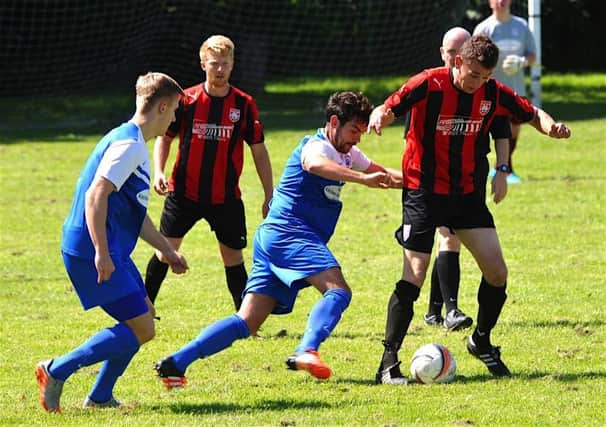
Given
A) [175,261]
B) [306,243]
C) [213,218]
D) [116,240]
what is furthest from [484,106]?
[116,240]

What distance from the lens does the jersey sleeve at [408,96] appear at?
6414mm

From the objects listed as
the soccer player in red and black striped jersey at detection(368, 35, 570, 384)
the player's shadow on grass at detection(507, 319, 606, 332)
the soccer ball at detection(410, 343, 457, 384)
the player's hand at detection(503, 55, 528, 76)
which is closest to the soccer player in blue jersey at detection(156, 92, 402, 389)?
the soccer player in red and black striped jersey at detection(368, 35, 570, 384)

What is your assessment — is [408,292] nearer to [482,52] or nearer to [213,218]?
[482,52]

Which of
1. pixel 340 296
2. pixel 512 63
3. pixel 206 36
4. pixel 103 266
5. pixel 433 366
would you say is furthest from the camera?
pixel 206 36

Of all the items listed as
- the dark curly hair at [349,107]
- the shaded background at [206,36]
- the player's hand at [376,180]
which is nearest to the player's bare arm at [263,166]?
the dark curly hair at [349,107]

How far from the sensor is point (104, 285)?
5.58m

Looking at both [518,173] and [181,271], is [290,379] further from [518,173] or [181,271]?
[518,173]

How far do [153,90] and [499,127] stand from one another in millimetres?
2368

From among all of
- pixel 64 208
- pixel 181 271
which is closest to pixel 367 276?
pixel 181 271

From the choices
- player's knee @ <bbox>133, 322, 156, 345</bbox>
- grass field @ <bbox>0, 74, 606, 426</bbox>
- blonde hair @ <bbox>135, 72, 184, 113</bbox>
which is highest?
blonde hair @ <bbox>135, 72, 184, 113</bbox>

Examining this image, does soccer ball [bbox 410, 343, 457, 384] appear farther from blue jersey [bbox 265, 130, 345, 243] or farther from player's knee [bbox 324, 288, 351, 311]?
blue jersey [bbox 265, 130, 345, 243]

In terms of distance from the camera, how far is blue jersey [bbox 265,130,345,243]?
6.34m

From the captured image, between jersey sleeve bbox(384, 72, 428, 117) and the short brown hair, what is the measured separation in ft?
1.08

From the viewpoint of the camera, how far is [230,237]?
787cm
